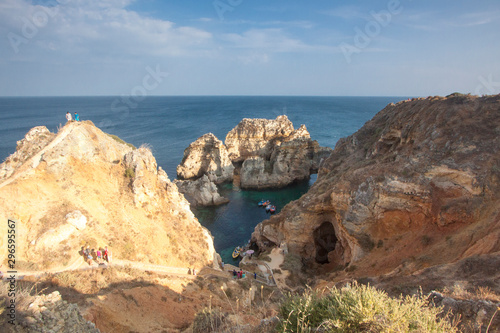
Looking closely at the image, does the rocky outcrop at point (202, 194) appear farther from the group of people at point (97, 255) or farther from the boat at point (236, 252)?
the group of people at point (97, 255)

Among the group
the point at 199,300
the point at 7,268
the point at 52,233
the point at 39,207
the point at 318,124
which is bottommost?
the point at 199,300

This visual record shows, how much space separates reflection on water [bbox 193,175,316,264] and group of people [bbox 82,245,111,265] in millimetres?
19914

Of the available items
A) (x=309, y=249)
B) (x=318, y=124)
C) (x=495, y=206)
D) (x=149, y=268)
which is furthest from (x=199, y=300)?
(x=318, y=124)

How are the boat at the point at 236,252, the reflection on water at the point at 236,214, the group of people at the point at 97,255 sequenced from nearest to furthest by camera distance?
1. the group of people at the point at 97,255
2. the boat at the point at 236,252
3. the reflection on water at the point at 236,214

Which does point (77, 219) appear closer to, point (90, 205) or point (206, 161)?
point (90, 205)

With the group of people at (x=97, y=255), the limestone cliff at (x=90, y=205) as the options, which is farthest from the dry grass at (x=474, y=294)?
the group of people at (x=97, y=255)

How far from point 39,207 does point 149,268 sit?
8.33 meters

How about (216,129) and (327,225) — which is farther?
(216,129)

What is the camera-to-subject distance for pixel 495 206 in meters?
20.4

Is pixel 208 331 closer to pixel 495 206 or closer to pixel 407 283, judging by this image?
pixel 407 283

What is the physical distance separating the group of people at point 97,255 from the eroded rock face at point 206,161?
45042mm

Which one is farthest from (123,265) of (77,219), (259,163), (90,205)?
(259,163)

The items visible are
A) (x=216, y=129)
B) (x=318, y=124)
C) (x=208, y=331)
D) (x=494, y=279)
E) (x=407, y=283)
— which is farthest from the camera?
(x=318, y=124)

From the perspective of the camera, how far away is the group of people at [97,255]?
17.3 m
